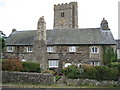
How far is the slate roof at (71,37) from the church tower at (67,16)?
74.6 feet

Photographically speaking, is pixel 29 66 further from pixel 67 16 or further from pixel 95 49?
pixel 67 16

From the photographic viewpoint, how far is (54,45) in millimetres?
41250

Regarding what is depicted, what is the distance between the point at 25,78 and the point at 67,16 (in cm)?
4528

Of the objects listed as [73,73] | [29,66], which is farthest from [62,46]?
[73,73]

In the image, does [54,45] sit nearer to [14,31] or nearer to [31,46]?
[31,46]

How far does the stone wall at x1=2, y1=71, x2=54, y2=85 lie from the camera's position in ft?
86.2

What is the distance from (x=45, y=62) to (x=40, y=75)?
1364 centimetres

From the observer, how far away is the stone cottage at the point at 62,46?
130 ft

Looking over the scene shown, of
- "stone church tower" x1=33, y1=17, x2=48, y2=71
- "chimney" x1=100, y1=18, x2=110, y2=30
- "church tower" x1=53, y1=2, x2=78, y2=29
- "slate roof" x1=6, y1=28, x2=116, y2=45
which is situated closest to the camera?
"slate roof" x1=6, y1=28, x2=116, y2=45

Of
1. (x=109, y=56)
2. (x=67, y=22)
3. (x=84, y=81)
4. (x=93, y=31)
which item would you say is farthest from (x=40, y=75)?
(x=67, y=22)

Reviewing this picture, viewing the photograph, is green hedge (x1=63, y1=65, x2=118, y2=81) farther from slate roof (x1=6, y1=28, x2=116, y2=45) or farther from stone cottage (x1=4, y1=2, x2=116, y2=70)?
slate roof (x1=6, y1=28, x2=116, y2=45)

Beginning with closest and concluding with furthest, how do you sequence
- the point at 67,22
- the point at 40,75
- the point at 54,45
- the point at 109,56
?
1. the point at 40,75
2. the point at 109,56
3. the point at 54,45
4. the point at 67,22

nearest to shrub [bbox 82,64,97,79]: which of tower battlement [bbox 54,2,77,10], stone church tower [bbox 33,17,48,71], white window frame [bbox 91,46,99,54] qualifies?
white window frame [bbox 91,46,99,54]

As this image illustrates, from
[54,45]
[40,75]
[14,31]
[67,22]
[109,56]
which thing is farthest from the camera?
[67,22]
